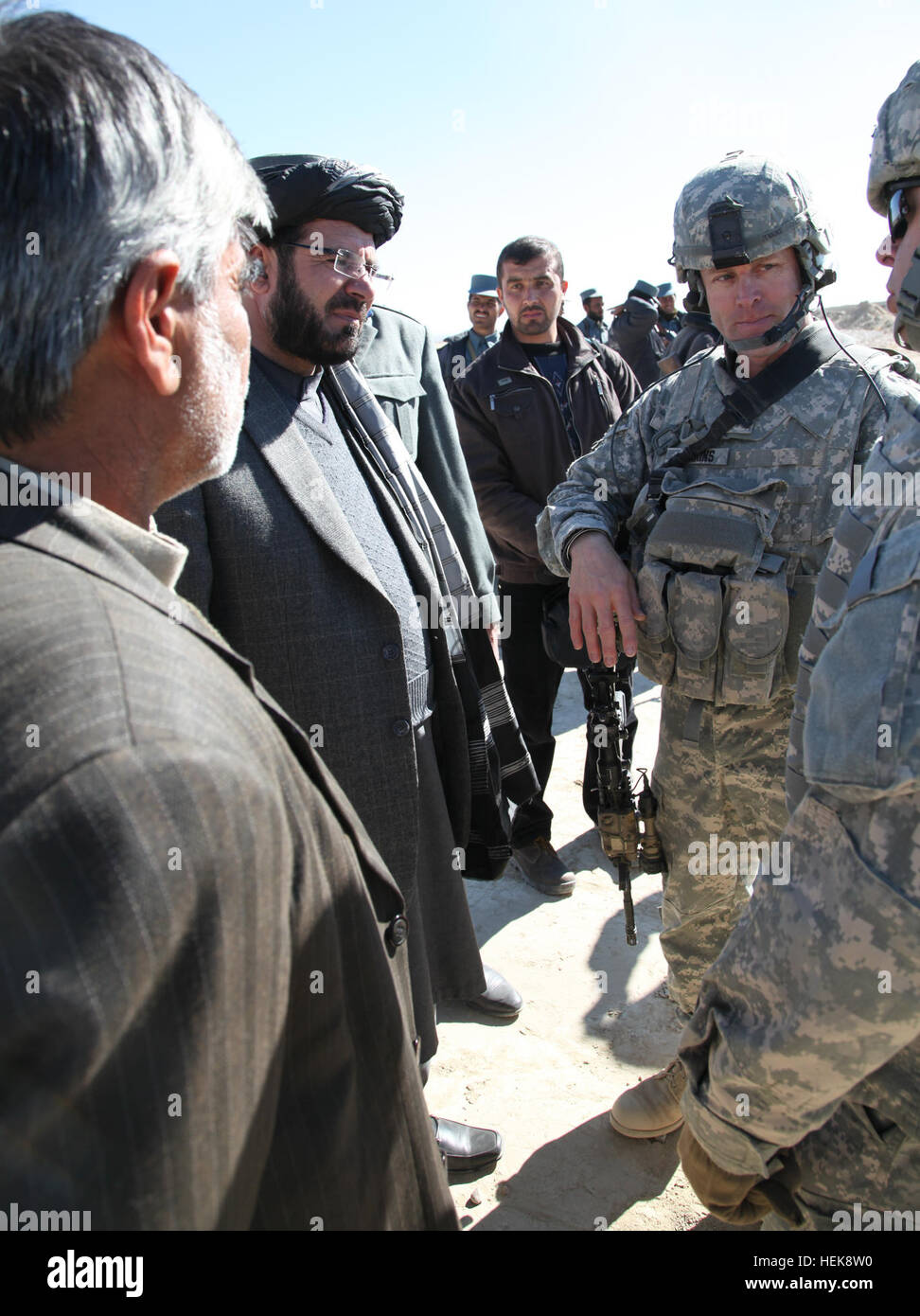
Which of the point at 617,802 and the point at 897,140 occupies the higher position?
the point at 897,140

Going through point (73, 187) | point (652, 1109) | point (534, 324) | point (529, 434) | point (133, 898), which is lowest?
point (652, 1109)

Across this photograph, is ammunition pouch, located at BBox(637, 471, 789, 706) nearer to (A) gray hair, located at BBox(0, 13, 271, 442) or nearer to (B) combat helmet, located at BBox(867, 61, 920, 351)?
(B) combat helmet, located at BBox(867, 61, 920, 351)

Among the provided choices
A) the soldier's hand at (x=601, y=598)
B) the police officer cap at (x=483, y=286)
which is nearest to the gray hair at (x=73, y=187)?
Result: the soldier's hand at (x=601, y=598)

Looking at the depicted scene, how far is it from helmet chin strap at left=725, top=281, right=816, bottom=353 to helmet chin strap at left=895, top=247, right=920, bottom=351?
1097 millimetres

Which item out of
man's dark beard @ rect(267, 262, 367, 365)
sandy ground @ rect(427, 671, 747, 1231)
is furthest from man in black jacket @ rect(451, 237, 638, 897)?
man's dark beard @ rect(267, 262, 367, 365)

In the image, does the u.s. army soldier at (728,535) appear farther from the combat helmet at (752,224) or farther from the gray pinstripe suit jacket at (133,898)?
the gray pinstripe suit jacket at (133,898)

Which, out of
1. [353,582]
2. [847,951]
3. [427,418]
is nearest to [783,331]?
[427,418]

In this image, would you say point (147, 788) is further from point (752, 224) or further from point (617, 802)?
point (752, 224)

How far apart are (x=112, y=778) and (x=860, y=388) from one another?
2.11 meters

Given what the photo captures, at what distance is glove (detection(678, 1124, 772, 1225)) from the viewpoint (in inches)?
50.3

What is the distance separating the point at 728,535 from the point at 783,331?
539mm

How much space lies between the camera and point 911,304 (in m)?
1.16

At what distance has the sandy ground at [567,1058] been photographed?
2.20 meters
